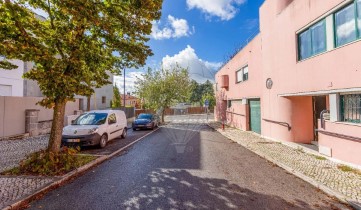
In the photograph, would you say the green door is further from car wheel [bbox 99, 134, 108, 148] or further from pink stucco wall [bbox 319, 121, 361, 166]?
car wheel [bbox 99, 134, 108, 148]

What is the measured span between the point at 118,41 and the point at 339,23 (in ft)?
24.9

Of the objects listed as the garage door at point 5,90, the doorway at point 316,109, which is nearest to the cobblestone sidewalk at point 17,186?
the doorway at point 316,109

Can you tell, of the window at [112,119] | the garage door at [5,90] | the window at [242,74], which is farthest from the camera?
the window at [242,74]

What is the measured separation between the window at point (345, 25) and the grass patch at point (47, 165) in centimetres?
953

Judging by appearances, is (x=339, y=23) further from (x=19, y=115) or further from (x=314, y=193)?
(x=19, y=115)

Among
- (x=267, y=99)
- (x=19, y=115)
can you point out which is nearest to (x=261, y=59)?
(x=267, y=99)

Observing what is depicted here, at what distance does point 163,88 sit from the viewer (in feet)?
94.9

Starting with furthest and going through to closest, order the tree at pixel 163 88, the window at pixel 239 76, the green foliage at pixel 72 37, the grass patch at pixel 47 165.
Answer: the tree at pixel 163 88 → the window at pixel 239 76 → the grass patch at pixel 47 165 → the green foliage at pixel 72 37

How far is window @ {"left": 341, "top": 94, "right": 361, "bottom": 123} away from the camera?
6.61 metres

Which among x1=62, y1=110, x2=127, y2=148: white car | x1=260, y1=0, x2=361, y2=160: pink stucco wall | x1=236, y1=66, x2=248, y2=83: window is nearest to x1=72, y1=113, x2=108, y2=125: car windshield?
x1=62, y1=110, x2=127, y2=148: white car

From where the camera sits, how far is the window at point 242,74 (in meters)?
17.5

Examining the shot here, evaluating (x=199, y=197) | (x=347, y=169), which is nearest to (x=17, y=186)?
(x=199, y=197)

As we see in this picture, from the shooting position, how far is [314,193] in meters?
4.97

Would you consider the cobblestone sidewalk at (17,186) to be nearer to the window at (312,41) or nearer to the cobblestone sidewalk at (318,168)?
the cobblestone sidewalk at (318,168)
